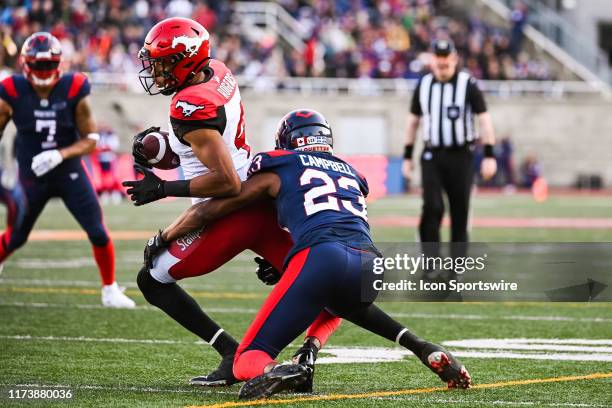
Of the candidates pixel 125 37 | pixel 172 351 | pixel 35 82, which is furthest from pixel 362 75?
pixel 172 351

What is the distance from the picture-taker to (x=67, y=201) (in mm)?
8000

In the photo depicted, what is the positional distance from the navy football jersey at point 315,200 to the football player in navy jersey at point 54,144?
3.24 metres

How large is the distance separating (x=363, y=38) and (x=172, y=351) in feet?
79.5

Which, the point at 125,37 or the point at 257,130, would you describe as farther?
the point at 257,130

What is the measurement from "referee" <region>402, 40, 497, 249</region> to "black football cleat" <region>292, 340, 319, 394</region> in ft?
14.2

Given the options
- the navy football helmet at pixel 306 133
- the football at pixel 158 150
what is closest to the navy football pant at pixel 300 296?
the navy football helmet at pixel 306 133

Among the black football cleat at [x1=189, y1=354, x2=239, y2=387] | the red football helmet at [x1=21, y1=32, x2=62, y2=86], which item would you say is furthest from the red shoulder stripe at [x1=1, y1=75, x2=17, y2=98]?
the black football cleat at [x1=189, y1=354, x2=239, y2=387]

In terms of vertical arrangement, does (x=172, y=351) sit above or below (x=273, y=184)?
below

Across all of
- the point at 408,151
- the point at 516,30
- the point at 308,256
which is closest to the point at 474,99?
the point at 408,151

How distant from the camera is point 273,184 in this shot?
4.90 metres

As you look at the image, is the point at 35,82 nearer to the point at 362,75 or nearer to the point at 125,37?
the point at 125,37

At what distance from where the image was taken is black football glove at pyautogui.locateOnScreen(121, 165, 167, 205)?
4992mm
